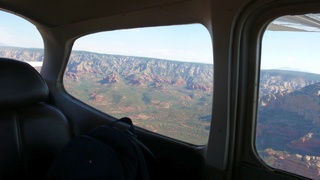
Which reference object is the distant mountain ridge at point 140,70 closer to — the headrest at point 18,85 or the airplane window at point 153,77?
the airplane window at point 153,77

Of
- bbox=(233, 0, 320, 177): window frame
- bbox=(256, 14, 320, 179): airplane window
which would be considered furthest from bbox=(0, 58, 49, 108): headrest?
bbox=(256, 14, 320, 179): airplane window

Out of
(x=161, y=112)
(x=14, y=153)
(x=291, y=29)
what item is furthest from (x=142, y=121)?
(x=291, y=29)

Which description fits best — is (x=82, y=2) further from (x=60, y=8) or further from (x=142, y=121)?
(x=142, y=121)

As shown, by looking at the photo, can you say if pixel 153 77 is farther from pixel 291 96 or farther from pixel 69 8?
pixel 291 96

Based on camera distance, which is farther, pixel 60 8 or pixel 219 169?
pixel 60 8

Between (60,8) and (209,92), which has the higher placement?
(60,8)

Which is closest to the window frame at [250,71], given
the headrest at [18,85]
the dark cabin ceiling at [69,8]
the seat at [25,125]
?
the dark cabin ceiling at [69,8]
